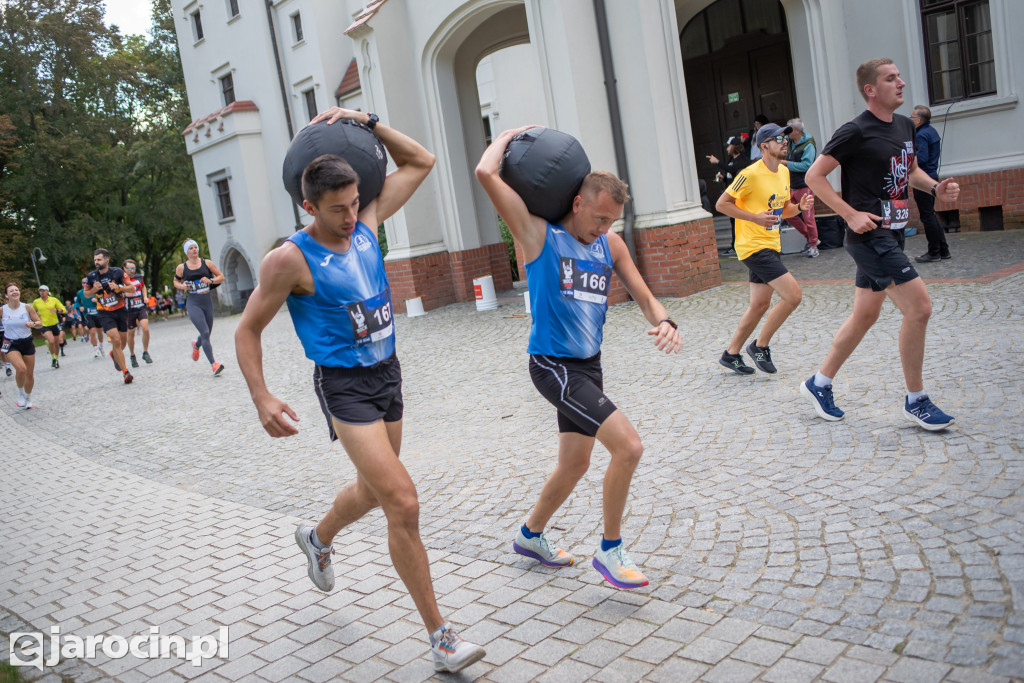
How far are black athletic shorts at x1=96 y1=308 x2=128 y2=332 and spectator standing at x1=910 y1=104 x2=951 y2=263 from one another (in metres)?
12.3

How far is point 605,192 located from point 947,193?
2963mm

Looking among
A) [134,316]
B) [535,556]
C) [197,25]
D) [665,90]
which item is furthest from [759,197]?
[197,25]

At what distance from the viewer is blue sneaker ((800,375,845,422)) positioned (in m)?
5.83

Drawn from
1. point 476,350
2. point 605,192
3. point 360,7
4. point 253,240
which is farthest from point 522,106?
point 605,192

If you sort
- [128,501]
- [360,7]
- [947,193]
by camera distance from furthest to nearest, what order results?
[360,7], [128,501], [947,193]

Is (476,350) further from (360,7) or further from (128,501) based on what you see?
(360,7)

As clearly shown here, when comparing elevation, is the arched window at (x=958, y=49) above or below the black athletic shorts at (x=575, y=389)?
above

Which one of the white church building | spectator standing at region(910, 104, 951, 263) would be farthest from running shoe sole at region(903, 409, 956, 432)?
the white church building

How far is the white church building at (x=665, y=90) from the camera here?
1256cm

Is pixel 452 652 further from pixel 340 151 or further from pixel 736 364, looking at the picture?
pixel 736 364

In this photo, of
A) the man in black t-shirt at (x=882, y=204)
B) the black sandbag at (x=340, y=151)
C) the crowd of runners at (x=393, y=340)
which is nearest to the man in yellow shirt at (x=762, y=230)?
the man in black t-shirt at (x=882, y=204)

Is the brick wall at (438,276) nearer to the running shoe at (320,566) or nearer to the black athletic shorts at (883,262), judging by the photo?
the black athletic shorts at (883,262)

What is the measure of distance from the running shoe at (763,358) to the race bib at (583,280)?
3.83 meters

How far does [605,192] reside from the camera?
3.73 meters
